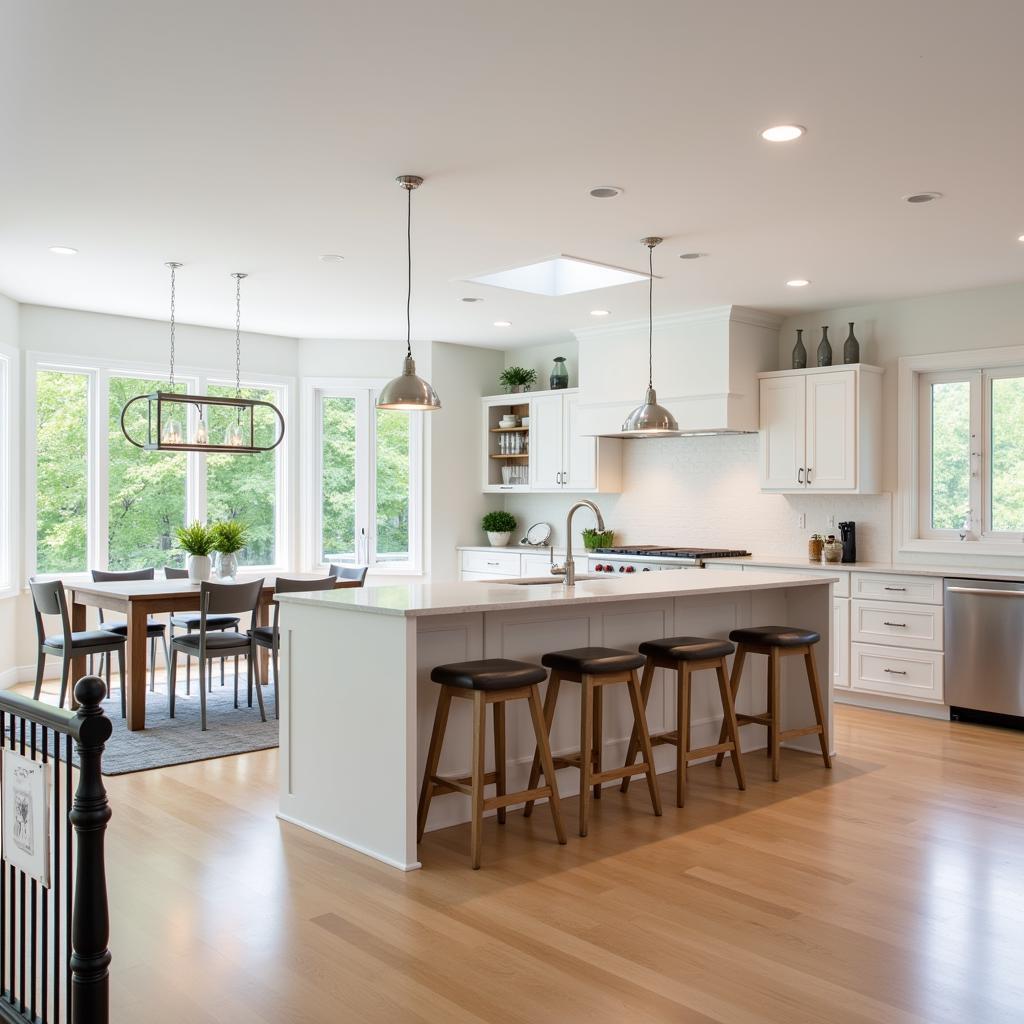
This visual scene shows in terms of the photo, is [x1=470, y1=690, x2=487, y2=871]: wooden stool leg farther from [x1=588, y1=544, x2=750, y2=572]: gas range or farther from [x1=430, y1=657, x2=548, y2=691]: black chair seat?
[x1=588, y1=544, x2=750, y2=572]: gas range

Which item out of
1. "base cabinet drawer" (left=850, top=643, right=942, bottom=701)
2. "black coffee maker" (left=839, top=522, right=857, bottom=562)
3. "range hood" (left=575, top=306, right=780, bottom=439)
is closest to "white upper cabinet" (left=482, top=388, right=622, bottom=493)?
"range hood" (left=575, top=306, right=780, bottom=439)

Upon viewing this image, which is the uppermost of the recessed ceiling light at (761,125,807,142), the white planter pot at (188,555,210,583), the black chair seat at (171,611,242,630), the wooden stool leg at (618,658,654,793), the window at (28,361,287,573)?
the recessed ceiling light at (761,125,807,142)

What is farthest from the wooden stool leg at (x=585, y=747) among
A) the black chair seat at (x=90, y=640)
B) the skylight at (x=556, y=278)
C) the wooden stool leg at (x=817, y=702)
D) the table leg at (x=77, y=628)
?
the table leg at (x=77, y=628)

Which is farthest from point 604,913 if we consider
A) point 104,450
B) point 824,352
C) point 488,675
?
point 104,450

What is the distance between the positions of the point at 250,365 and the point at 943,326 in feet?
17.1

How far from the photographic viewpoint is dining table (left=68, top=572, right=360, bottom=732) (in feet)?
18.4

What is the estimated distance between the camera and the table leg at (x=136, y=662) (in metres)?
5.58

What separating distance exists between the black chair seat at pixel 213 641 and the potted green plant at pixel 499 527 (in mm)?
3138

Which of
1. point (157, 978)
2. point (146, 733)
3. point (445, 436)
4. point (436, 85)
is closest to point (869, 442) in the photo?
point (445, 436)

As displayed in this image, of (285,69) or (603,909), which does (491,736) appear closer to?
(603,909)

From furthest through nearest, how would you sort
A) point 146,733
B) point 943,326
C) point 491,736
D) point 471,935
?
1. point 943,326
2. point 146,733
3. point 491,736
4. point 471,935

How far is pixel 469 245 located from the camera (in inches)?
206

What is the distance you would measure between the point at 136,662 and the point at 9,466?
2182mm

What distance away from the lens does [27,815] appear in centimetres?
216
